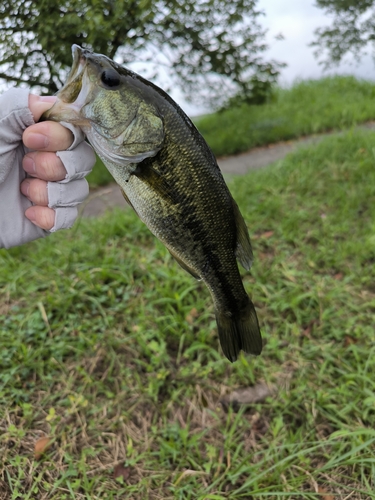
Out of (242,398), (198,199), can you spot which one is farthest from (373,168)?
(198,199)

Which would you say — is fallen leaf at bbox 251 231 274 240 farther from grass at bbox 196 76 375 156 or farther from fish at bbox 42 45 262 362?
grass at bbox 196 76 375 156

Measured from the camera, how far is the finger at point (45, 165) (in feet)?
4.85

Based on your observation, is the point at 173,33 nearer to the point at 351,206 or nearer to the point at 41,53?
the point at 41,53

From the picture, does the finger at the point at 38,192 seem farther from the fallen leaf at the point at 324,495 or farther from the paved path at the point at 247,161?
the paved path at the point at 247,161

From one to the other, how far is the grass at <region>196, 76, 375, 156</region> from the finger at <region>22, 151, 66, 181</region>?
4844 mm

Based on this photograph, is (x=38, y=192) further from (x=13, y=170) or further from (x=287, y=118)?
(x=287, y=118)

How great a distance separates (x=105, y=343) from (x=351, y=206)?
2775 millimetres

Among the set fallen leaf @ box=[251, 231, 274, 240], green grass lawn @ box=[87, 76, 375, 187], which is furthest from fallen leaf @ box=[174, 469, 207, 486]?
green grass lawn @ box=[87, 76, 375, 187]

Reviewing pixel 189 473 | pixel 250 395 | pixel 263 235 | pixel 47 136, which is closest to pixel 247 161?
pixel 263 235

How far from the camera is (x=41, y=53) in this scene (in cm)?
192

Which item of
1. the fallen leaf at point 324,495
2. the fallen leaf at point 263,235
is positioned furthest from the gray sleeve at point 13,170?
the fallen leaf at point 263,235

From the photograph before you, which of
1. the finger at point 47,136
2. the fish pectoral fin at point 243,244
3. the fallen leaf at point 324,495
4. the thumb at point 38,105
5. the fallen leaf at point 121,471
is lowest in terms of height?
the fallen leaf at point 324,495

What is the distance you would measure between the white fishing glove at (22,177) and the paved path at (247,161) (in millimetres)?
2834

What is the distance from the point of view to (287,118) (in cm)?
700
